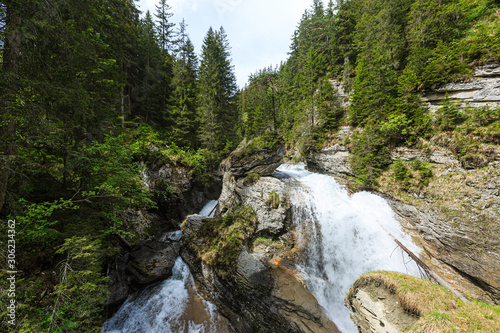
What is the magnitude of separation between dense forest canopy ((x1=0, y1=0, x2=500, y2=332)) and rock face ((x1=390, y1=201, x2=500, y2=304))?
12.7 ft

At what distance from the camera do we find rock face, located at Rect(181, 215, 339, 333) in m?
5.70

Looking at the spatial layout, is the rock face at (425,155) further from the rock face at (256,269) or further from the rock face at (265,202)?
the rock face at (265,202)

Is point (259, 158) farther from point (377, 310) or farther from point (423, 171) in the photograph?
point (423, 171)

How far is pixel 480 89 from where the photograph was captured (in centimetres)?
768

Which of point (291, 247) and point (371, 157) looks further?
point (371, 157)

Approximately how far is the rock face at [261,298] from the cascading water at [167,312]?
536 millimetres

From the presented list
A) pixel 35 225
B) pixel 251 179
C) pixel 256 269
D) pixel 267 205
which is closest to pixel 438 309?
pixel 256 269

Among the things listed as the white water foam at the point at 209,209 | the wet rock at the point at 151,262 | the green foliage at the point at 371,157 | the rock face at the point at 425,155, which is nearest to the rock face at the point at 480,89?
the rock face at the point at 425,155

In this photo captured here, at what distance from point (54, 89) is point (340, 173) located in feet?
56.8

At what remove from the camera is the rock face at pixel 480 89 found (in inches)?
289

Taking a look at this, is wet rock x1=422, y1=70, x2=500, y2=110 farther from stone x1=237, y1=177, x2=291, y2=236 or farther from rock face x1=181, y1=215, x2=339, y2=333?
rock face x1=181, y1=215, x2=339, y2=333

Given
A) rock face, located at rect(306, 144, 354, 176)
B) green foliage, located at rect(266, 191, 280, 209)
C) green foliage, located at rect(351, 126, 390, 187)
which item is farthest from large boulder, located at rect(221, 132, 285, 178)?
rock face, located at rect(306, 144, 354, 176)

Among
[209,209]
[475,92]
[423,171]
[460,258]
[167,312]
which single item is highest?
[475,92]

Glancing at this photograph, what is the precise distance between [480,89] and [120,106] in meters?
22.5
